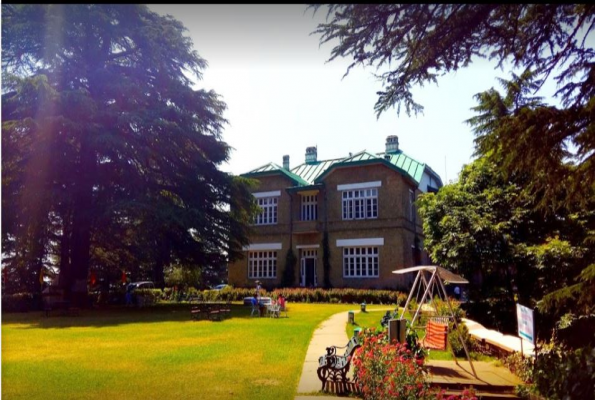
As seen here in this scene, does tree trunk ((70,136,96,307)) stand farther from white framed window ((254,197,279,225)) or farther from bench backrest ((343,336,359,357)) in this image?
bench backrest ((343,336,359,357))

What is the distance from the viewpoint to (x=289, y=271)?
35062 millimetres

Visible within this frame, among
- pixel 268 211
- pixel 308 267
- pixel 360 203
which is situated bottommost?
pixel 308 267

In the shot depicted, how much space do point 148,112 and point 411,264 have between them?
20099 millimetres

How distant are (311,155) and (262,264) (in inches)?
421

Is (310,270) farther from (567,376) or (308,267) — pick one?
(567,376)

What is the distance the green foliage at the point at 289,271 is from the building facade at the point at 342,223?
0.21 metres

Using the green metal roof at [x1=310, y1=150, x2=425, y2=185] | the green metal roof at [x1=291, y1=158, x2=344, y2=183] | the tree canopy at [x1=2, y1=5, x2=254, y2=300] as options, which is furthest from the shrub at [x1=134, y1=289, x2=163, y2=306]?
the green metal roof at [x1=291, y1=158, x2=344, y2=183]

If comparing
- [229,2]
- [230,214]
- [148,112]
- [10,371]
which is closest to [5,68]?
[148,112]

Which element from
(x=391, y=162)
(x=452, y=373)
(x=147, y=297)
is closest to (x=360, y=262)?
(x=391, y=162)

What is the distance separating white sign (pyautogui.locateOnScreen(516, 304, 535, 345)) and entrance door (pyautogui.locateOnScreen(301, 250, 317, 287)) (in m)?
26.7

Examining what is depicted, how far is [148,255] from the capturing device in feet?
81.0

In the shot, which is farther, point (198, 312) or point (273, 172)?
point (273, 172)

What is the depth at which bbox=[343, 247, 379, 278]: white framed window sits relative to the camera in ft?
107

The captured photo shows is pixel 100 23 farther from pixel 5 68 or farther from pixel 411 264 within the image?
pixel 411 264
